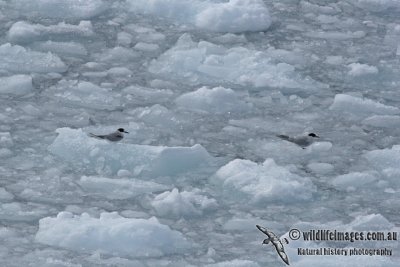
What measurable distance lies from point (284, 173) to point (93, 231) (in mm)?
1390

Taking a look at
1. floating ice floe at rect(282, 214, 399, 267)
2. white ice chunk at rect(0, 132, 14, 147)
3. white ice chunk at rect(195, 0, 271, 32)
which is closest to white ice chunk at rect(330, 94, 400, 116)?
white ice chunk at rect(195, 0, 271, 32)

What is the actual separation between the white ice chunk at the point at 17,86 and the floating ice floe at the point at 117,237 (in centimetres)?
204

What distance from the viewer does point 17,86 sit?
7.42m

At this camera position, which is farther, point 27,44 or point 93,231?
point 27,44

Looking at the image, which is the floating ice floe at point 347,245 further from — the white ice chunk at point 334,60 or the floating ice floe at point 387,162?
the white ice chunk at point 334,60

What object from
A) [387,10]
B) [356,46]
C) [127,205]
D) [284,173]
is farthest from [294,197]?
[387,10]

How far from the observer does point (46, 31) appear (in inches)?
328

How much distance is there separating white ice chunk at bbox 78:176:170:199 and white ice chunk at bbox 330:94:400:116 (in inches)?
72.0

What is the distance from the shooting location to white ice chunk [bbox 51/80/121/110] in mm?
7324

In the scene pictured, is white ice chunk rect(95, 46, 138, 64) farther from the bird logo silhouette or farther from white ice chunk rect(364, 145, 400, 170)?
the bird logo silhouette

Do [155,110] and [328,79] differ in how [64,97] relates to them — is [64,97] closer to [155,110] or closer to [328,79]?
[155,110]

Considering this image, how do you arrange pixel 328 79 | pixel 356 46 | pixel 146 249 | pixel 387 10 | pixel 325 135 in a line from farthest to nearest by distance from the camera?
pixel 387 10, pixel 356 46, pixel 328 79, pixel 325 135, pixel 146 249

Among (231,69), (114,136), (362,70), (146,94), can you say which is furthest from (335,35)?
(114,136)

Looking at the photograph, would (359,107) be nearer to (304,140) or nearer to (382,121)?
(382,121)
